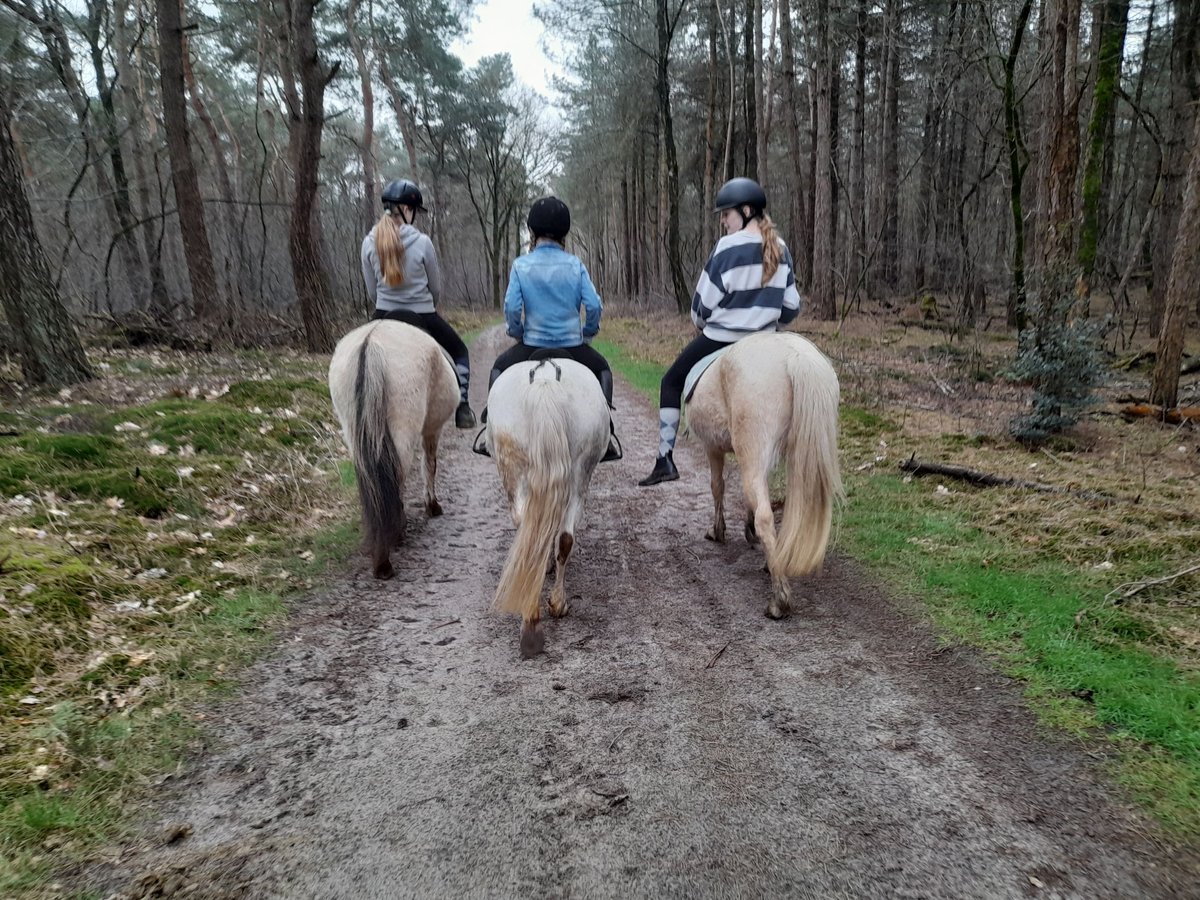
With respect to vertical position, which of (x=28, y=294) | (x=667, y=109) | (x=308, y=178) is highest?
(x=667, y=109)

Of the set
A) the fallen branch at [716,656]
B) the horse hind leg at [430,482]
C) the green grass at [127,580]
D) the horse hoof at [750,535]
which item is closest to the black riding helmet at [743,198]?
the horse hoof at [750,535]

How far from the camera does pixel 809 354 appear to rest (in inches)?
156

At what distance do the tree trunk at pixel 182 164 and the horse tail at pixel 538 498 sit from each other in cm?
1164

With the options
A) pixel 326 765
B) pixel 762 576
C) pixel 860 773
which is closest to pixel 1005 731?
pixel 860 773

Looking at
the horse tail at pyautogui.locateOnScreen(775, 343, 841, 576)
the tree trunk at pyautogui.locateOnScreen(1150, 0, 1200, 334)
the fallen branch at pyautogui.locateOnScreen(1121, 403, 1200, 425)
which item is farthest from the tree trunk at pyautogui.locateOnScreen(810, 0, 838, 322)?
the horse tail at pyautogui.locateOnScreen(775, 343, 841, 576)

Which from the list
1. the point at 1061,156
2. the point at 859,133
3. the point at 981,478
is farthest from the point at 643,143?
the point at 981,478

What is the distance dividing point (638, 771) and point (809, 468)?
2092 mm

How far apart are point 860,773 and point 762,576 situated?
1970 mm

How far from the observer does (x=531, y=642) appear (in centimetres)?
346

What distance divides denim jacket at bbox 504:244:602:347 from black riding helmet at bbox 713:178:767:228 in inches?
43.4

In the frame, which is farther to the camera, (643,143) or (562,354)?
(643,143)

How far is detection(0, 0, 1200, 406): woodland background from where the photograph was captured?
8.55 meters

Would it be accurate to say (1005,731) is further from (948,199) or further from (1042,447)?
(948,199)

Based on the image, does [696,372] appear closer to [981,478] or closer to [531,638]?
[531,638]
